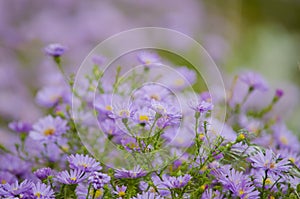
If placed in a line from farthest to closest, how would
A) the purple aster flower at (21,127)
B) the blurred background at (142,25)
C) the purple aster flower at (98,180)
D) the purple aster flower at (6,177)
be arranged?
the blurred background at (142,25) < the purple aster flower at (21,127) < the purple aster flower at (6,177) < the purple aster flower at (98,180)

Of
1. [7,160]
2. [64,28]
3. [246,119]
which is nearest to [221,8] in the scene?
[64,28]

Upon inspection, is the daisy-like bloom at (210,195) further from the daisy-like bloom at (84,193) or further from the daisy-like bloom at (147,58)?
the daisy-like bloom at (147,58)

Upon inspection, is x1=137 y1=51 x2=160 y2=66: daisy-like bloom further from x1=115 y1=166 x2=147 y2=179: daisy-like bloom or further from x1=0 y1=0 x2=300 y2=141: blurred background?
x1=0 y1=0 x2=300 y2=141: blurred background

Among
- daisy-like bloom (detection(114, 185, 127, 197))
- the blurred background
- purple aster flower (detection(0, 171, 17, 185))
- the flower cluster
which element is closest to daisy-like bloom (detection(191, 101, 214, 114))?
the flower cluster

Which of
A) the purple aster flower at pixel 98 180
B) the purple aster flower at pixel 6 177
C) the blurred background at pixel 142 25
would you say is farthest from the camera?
the blurred background at pixel 142 25

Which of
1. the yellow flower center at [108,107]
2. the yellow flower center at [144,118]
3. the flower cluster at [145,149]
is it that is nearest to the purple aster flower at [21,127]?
the flower cluster at [145,149]

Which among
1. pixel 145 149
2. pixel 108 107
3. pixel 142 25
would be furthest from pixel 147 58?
pixel 142 25

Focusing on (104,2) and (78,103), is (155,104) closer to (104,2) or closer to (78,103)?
(78,103)

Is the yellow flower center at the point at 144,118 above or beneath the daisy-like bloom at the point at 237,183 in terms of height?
above
